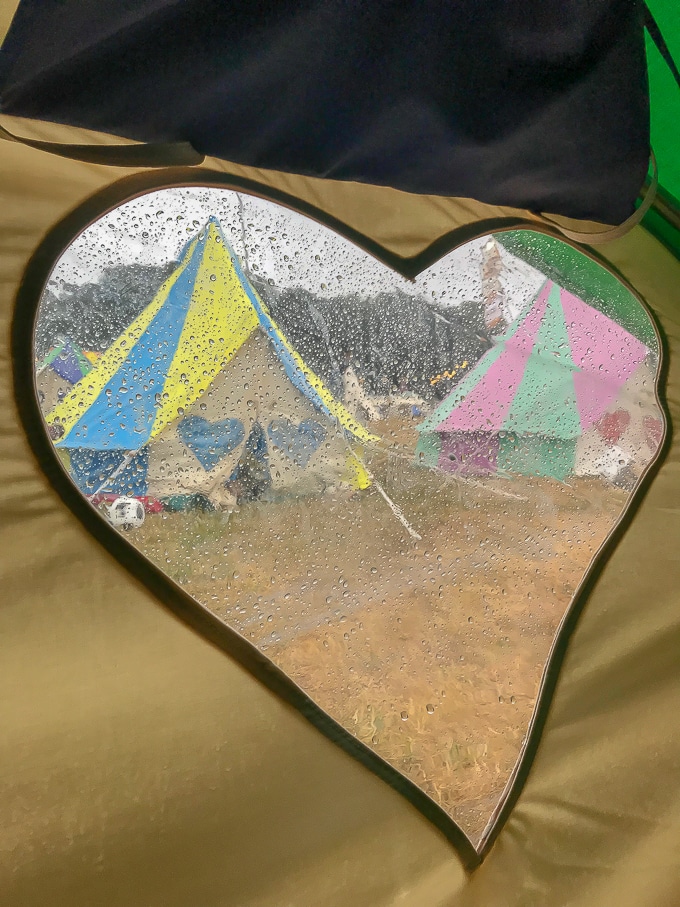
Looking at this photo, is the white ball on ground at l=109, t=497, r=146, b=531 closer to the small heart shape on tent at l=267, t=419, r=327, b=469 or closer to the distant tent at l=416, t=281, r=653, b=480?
the small heart shape on tent at l=267, t=419, r=327, b=469

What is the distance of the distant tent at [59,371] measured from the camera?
0.48 m

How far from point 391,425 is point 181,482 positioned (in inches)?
12.0

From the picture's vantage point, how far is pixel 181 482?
599 millimetres


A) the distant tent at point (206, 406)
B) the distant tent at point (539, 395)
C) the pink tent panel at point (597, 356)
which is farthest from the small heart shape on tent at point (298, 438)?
the pink tent panel at point (597, 356)

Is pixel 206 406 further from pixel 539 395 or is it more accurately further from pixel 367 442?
pixel 539 395

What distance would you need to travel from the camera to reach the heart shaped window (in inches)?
22.0

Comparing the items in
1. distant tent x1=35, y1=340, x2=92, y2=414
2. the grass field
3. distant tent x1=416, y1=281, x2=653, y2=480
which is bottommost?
the grass field

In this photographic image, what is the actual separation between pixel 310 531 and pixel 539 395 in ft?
1.41

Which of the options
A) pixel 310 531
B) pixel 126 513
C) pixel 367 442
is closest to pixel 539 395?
pixel 367 442

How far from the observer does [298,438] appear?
714 mm

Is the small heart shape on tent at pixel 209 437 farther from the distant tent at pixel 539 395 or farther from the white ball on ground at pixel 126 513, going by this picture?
the distant tent at pixel 539 395

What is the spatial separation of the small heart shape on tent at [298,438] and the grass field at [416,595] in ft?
0.21

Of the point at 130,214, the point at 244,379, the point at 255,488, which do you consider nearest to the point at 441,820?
the point at 255,488

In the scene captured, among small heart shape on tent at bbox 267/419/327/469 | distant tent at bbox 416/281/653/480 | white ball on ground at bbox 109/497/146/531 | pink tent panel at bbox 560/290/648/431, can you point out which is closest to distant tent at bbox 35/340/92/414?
white ball on ground at bbox 109/497/146/531
